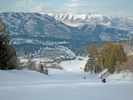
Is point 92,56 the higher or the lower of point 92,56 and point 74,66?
the higher

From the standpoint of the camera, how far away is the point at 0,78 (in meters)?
17.7

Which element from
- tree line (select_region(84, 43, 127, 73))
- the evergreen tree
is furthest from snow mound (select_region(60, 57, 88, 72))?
tree line (select_region(84, 43, 127, 73))

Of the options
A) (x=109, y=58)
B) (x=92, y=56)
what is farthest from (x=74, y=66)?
(x=109, y=58)

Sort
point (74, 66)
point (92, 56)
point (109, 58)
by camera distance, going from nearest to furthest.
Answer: point (109, 58) < point (92, 56) < point (74, 66)

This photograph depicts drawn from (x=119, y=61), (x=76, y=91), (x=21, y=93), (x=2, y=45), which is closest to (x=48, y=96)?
(x=21, y=93)

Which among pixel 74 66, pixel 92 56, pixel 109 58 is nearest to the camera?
pixel 109 58

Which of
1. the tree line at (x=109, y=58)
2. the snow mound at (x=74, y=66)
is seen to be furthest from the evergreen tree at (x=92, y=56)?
the snow mound at (x=74, y=66)

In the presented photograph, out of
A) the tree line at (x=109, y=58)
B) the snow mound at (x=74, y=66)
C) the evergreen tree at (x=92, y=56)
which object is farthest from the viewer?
the snow mound at (x=74, y=66)

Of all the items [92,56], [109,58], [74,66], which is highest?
[109,58]

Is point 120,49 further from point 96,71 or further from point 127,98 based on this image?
point 127,98

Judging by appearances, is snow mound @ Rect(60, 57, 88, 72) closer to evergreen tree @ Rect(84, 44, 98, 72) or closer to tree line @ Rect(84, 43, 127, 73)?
evergreen tree @ Rect(84, 44, 98, 72)

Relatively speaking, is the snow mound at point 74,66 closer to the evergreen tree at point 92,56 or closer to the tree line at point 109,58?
the evergreen tree at point 92,56

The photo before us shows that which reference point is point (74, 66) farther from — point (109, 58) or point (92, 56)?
point (109, 58)

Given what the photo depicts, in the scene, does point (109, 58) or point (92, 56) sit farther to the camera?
point (92, 56)
